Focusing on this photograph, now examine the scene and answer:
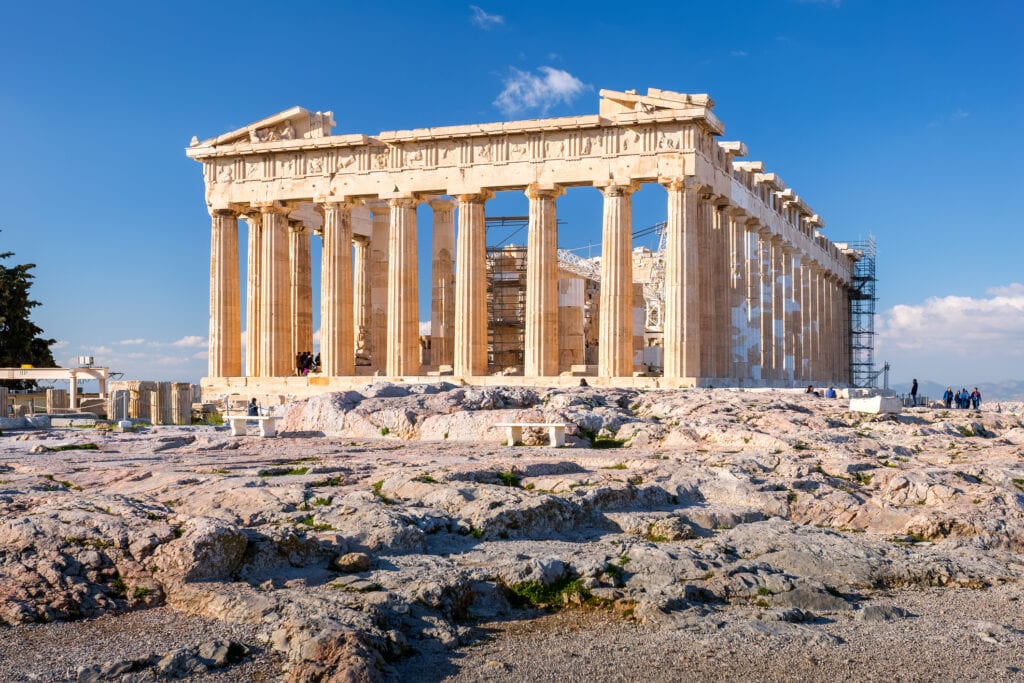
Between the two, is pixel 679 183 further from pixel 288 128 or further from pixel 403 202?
pixel 288 128

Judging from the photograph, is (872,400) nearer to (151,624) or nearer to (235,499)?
(235,499)

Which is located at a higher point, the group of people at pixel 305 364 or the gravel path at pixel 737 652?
the group of people at pixel 305 364

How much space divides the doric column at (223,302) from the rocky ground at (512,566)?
25.4 m

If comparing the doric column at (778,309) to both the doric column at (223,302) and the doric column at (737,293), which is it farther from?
the doric column at (223,302)

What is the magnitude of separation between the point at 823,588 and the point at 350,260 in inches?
1243

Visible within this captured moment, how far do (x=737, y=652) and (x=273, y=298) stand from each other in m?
34.5

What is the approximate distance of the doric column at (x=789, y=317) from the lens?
47.0 m

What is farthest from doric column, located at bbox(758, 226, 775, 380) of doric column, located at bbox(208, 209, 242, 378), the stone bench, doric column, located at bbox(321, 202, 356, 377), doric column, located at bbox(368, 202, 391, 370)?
the stone bench

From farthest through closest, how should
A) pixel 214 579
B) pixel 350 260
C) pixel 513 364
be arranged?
pixel 513 364
pixel 350 260
pixel 214 579

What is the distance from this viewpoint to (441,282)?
42969mm

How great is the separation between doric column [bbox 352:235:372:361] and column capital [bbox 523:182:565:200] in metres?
10.6

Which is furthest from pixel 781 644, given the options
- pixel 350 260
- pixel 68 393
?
pixel 68 393

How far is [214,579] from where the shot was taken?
378 inches

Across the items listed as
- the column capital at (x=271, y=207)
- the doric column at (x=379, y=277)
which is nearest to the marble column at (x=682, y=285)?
the doric column at (x=379, y=277)
